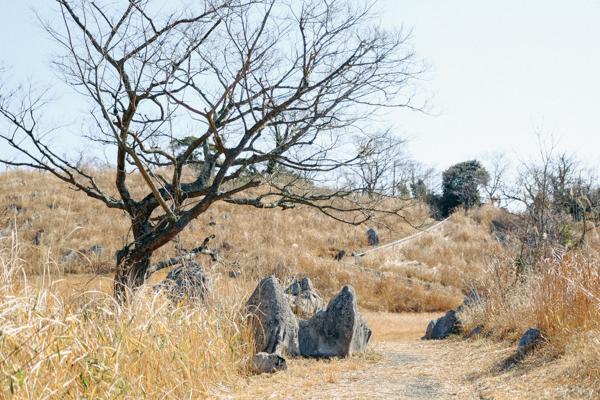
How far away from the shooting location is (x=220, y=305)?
539cm

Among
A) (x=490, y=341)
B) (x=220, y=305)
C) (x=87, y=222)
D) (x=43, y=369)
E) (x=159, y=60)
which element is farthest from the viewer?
(x=87, y=222)

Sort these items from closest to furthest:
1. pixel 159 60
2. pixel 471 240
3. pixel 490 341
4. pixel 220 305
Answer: pixel 220 305 < pixel 159 60 < pixel 490 341 < pixel 471 240

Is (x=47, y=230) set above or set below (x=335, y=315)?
above

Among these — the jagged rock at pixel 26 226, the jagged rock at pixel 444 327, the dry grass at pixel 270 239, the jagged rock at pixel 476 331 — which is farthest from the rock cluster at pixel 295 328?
the jagged rock at pixel 26 226

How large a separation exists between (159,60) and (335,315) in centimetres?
434

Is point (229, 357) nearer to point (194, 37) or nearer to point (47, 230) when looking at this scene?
point (194, 37)

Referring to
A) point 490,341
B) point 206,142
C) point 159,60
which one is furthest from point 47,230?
point 490,341

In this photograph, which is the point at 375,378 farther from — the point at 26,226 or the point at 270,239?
the point at 26,226

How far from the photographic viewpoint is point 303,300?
7.38 metres

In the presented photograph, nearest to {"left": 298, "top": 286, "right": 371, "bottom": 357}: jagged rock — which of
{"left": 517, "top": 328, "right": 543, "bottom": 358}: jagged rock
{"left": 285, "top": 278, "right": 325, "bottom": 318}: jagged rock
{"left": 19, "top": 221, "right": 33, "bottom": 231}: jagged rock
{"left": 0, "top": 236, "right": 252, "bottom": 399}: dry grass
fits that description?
{"left": 285, "top": 278, "right": 325, "bottom": 318}: jagged rock

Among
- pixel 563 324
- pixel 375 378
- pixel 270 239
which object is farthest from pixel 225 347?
pixel 270 239

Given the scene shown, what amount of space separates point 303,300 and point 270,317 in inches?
76.8

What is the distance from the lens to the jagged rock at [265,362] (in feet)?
16.2

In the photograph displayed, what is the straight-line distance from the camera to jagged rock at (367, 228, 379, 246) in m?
23.1
